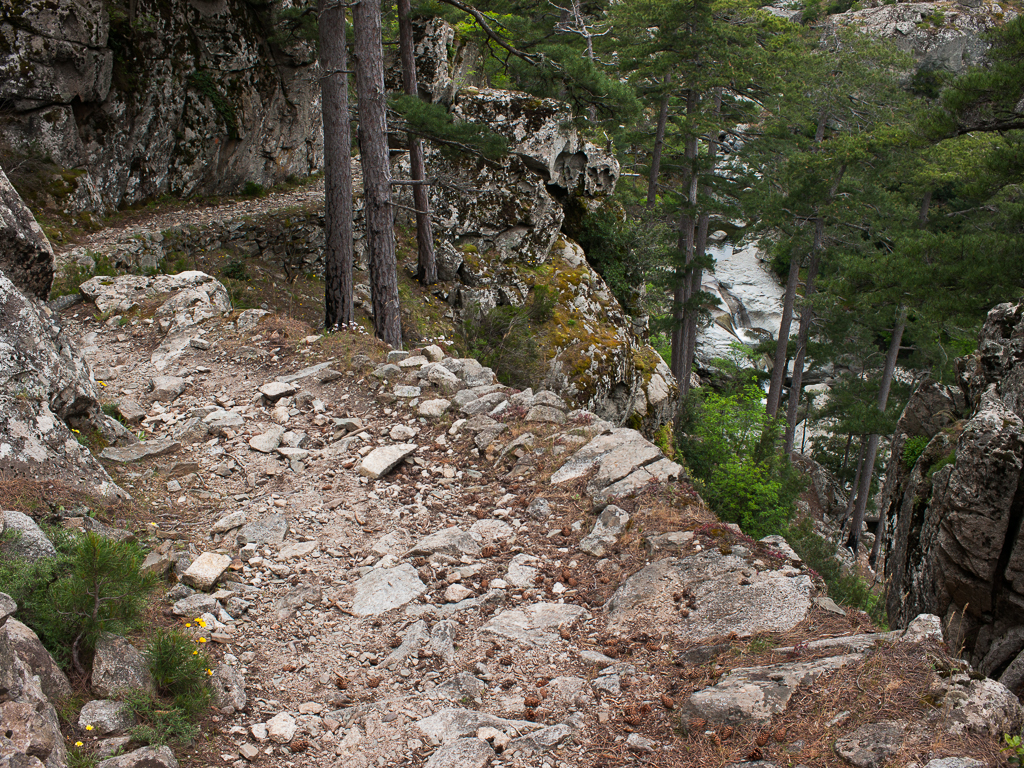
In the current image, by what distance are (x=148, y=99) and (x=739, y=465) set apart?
1613cm

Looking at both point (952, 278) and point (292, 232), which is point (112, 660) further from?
point (952, 278)

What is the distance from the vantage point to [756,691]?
308 centimetres

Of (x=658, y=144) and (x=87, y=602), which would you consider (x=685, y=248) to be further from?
(x=87, y=602)

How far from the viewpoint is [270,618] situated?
409cm

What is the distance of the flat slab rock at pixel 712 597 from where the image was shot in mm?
3791

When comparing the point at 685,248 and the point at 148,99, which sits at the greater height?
the point at 148,99

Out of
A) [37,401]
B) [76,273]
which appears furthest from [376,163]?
[37,401]

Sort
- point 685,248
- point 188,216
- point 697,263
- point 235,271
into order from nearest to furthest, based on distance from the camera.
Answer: point 235,271 → point 188,216 → point 697,263 → point 685,248

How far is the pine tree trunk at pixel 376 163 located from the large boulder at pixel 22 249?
15.0 feet

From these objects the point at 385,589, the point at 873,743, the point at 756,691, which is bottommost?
the point at 385,589

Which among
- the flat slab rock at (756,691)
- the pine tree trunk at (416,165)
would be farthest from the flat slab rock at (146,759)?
the pine tree trunk at (416,165)

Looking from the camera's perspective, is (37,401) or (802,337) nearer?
(37,401)

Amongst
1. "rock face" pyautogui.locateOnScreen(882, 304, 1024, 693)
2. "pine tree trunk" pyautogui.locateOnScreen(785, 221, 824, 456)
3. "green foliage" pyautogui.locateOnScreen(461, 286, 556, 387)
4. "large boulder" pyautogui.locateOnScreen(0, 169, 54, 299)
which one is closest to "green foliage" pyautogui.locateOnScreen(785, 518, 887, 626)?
"rock face" pyautogui.locateOnScreen(882, 304, 1024, 693)

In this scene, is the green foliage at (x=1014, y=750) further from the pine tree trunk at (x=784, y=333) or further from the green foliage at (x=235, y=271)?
the pine tree trunk at (x=784, y=333)
